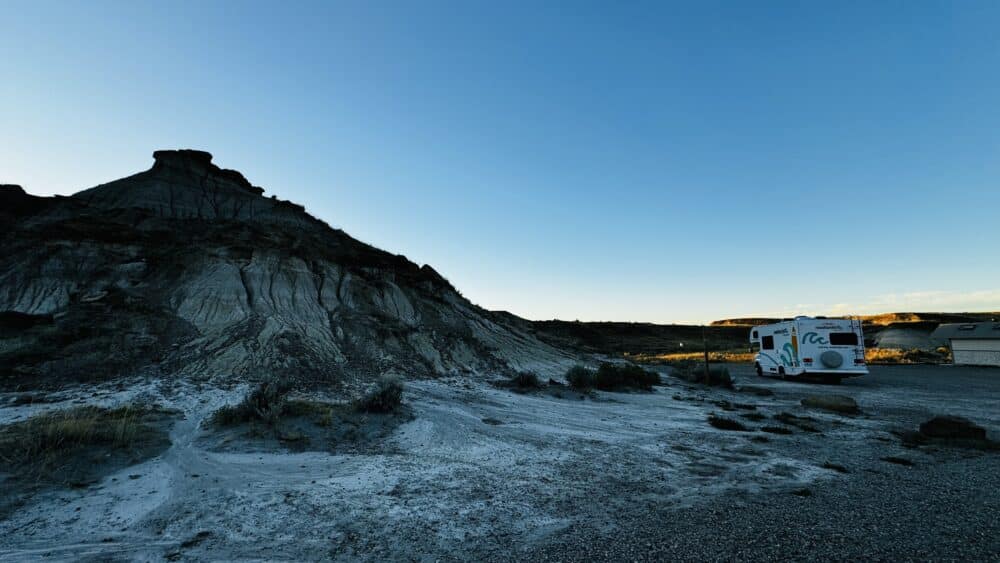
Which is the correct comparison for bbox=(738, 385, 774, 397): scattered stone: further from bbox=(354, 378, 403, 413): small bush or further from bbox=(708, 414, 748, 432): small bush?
bbox=(354, 378, 403, 413): small bush

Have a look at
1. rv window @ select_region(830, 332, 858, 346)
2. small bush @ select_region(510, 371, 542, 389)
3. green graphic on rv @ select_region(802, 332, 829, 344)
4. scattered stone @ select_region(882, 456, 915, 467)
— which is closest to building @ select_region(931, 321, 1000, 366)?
rv window @ select_region(830, 332, 858, 346)

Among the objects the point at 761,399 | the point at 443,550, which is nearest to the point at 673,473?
the point at 443,550

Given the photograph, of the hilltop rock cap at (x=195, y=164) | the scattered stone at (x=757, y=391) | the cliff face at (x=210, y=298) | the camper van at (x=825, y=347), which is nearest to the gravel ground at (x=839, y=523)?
the scattered stone at (x=757, y=391)

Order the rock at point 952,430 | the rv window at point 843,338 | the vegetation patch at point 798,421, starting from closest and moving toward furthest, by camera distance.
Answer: the rock at point 952,430 → the vegetation patch at point 798,421 → the rv window at point 843,338

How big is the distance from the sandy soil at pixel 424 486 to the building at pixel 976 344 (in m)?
29.6

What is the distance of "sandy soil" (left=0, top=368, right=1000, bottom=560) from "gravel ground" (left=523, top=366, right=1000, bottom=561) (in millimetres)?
333

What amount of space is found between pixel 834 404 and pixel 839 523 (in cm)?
1225

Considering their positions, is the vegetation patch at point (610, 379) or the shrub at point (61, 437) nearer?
the shrub at point (61, 437)

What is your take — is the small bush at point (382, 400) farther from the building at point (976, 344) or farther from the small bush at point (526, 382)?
the building at point (976, 344)

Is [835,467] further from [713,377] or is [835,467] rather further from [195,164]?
[195,164]

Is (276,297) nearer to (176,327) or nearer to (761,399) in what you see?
(176,327)

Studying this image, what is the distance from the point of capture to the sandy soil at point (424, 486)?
211 inches

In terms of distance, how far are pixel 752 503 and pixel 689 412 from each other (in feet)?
31.3

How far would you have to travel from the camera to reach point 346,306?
2570 cm
